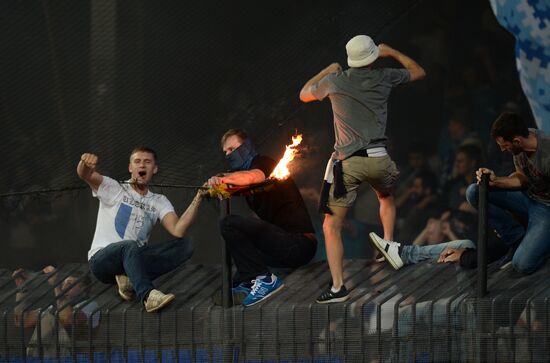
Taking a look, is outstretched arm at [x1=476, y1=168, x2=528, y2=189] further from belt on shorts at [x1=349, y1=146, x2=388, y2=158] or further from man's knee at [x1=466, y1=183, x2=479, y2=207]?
belt on shorts at [x1=349, y1=146, x2=388, y2=158]

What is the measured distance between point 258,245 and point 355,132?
2.42 feet

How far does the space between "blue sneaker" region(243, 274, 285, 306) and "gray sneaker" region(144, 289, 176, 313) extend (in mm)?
369

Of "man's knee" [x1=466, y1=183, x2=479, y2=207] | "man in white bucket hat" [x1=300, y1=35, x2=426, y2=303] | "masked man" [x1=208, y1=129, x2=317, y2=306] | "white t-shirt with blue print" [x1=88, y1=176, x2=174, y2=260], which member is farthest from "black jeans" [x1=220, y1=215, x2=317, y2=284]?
"man's knee" [x1=466, y1=183, x2=479, y2=207]

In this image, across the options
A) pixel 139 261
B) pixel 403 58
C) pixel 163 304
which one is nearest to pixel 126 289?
pixel 139 261

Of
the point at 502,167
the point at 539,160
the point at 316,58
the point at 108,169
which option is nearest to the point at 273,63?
the point at 316,58

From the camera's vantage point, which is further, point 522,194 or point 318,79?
point 318,79

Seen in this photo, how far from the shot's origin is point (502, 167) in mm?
9289

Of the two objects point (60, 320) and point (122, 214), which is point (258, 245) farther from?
point (60, 320)

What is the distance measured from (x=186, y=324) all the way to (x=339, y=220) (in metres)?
0.89

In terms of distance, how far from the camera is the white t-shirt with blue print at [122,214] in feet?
22.7

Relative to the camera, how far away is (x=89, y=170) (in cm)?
677

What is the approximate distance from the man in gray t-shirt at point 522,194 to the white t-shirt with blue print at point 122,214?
1658 millimetres

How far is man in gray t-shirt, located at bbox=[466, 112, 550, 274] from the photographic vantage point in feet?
20.6

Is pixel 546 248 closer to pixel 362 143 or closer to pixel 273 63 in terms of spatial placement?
pixel 362 143
